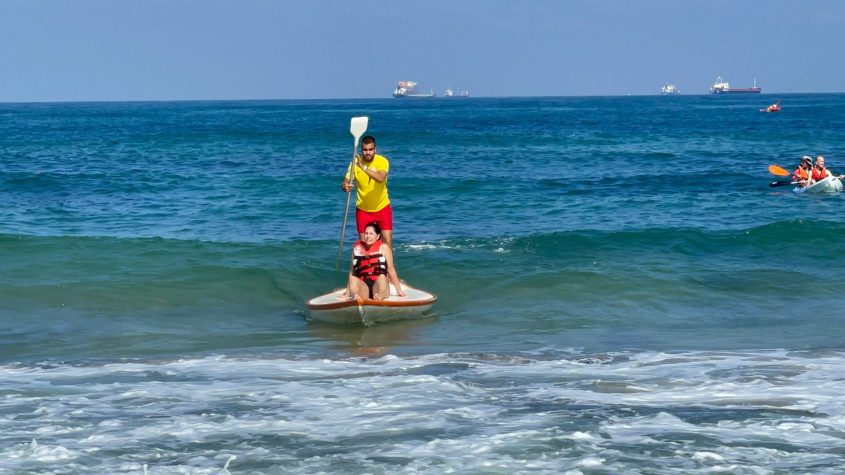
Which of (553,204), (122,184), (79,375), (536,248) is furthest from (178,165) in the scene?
(79,375)

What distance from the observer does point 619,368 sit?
391 inches

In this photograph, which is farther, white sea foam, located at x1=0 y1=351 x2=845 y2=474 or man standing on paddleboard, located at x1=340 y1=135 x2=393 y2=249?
man standing on paddleboard, located at x1=340 y1=135 x2=393 y2=249

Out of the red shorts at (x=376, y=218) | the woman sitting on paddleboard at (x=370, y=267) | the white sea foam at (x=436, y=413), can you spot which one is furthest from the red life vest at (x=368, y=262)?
the white sea foam at (x=436, y=413)

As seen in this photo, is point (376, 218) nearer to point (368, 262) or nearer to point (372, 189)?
point (372, 189)

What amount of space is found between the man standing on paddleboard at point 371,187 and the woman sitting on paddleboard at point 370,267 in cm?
24

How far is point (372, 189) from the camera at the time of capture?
12.5m

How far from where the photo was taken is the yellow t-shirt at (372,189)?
1237 centimetres

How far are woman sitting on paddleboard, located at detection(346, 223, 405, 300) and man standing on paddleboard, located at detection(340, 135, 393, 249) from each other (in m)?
0.24

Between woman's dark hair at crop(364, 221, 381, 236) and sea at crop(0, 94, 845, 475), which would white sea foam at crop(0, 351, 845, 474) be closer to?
sea at crop(0, 94, 845, 475)

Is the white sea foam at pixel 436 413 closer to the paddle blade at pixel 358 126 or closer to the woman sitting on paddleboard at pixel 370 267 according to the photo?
the woman sitting on paddleboard at pixel 370 267

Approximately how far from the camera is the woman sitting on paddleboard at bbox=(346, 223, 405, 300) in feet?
39.1

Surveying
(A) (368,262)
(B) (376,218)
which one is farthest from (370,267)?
(B) (376,218)

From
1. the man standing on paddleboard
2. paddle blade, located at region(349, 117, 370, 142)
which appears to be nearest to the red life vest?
the man standing on paddleboard

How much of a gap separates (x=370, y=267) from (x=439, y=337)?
3.65ft
